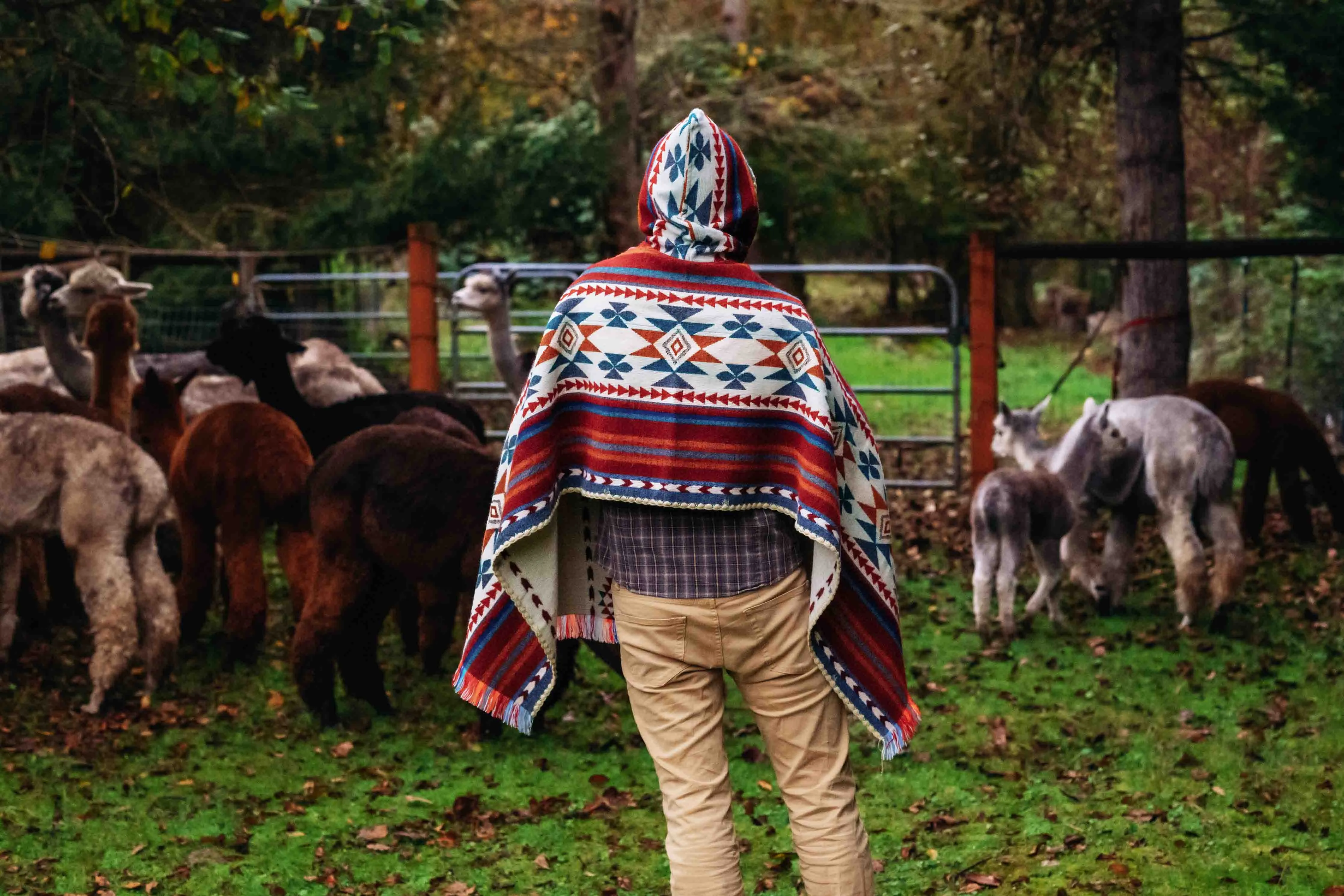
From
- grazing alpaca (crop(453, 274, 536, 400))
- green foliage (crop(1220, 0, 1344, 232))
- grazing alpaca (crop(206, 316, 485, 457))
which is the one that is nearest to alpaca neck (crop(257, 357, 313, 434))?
grazing alpaca (crop(206, 316, 485, 457))

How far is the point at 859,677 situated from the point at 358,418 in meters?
5.48

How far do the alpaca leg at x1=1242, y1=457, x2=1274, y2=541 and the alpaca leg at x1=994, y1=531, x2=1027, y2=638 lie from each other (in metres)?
2.82

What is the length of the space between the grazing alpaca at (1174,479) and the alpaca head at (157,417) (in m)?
5.07

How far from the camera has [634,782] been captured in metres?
6.03

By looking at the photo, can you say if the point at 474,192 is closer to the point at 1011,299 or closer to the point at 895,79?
the point at 895,79

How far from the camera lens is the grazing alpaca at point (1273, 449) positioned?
9812 mm

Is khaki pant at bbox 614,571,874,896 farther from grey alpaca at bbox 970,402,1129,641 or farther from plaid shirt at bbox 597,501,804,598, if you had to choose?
grey alpaca at bbox 970,402,1129,641

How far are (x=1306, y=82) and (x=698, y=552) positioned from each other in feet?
29.2

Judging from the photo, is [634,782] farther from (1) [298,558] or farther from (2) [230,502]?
(2) [230,502]

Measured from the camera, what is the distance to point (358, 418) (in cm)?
848

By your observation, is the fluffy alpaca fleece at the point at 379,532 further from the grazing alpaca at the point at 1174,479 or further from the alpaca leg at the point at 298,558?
the grazing alpaca at the point at 1174,479

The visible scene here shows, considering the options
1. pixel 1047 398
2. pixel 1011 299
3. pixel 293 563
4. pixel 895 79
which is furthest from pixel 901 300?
pixel 293 563

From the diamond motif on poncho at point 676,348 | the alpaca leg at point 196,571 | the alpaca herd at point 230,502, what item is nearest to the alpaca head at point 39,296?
the alpaca herd at point 230,502

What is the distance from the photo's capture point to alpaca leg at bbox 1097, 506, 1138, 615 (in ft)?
28.0
